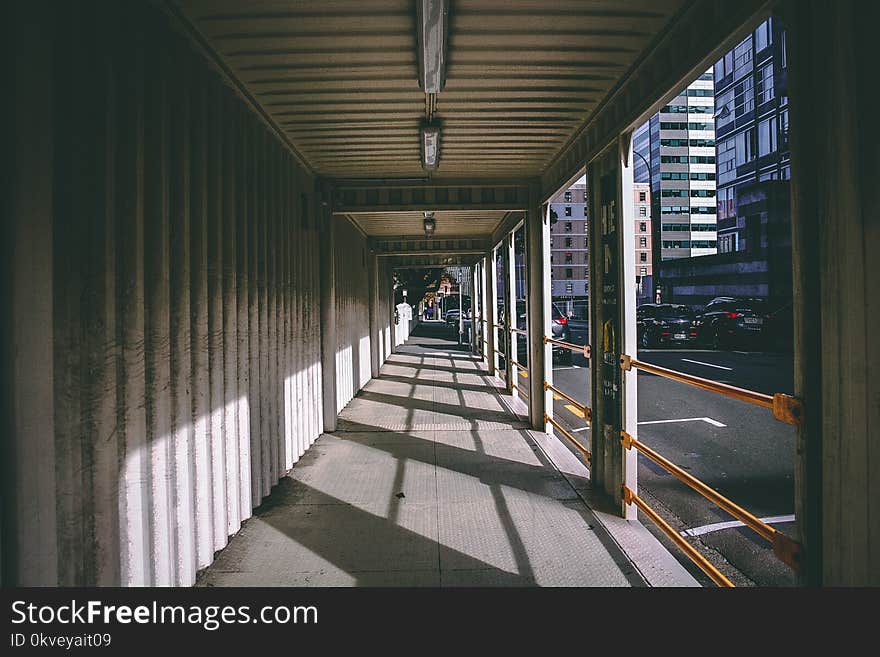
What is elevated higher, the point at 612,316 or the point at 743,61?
the point at 743,61

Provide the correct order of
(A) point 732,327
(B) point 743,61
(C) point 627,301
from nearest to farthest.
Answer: (C) point 627,301, (A) point 732,327, (B) point 743,61

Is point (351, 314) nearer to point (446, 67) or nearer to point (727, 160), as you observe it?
point (446, 67)

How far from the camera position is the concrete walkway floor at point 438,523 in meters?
3.83

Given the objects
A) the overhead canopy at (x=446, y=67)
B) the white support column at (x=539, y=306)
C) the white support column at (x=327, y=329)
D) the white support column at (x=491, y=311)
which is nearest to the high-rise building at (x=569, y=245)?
the white support column at (x=491, y=311)

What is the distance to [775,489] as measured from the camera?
18.0 ft

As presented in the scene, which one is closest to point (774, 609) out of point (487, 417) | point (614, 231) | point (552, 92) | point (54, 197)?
point (614, 231)

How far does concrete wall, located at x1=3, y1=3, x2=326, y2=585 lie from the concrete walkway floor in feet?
1.85

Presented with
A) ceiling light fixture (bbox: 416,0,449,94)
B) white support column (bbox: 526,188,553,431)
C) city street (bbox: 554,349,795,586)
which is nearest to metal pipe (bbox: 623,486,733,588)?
city street (bbox: 554,349,795,586)

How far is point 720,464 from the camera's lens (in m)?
6.38

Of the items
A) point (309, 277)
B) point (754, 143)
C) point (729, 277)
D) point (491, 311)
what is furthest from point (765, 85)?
point (309, 277)

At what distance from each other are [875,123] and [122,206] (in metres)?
3.55

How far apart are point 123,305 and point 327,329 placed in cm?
527

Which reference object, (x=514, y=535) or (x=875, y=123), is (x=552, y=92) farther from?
(x=514, y=535)

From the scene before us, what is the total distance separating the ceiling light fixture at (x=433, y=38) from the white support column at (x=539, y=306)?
419 cm
